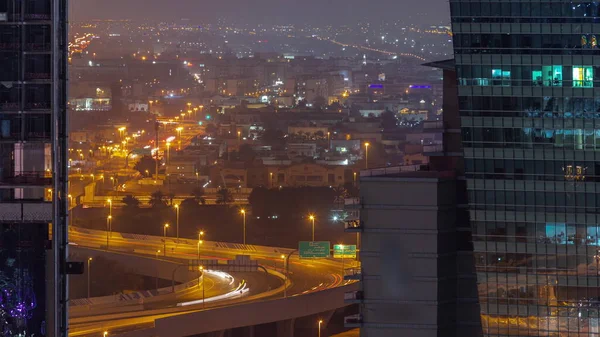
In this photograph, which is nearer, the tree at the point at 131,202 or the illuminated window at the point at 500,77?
the illuminated window at the point at 500,77

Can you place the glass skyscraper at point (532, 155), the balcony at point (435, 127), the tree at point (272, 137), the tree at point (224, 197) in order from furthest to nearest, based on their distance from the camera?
the tree at point (272, 137)
the tree at point (224, 197)
the balcony at point (435, 127)
the glass skyscraper at point (532, 155)

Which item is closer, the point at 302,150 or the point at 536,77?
the point at 536,77

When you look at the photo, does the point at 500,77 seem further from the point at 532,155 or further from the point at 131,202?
the point at 131,202

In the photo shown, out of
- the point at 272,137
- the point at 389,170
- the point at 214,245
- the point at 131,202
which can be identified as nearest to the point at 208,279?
the point at 214,245

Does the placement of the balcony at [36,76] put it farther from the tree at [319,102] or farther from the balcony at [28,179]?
the tree at [319,102]

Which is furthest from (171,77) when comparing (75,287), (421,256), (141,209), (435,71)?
(421,256)

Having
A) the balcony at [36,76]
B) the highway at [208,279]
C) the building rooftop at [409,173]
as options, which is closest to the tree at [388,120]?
the highway at [208,279]
